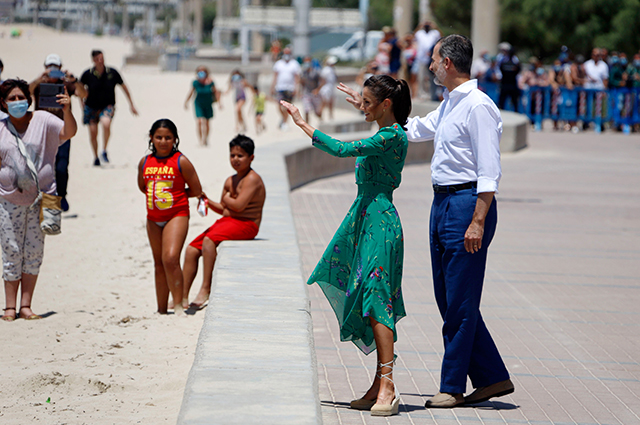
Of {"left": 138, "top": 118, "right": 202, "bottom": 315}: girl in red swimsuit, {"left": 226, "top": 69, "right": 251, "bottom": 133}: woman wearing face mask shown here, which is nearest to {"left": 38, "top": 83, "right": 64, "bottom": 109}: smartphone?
{"left": 138, "top": 118, "right": 202, "bottom": 315}: girl in red swimsuit

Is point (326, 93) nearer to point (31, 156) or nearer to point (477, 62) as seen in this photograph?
point (477, 62)

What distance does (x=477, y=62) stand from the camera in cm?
2653

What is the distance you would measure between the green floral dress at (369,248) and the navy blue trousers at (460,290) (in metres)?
0.22

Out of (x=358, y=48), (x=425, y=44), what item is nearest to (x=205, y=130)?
(x=425, y=44)

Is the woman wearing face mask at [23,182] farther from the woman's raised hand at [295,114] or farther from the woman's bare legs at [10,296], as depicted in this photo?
the woman's raised hand at [295,114]

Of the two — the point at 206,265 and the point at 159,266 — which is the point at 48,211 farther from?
the point at 206,265

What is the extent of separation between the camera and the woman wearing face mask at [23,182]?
6.37 m

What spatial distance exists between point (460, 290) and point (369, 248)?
0.50 metres

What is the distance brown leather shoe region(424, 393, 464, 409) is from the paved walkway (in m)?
0.04

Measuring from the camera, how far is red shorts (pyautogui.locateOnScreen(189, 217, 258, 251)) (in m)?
6.89

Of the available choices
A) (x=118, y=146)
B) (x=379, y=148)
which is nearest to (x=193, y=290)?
(x=379, y=148)

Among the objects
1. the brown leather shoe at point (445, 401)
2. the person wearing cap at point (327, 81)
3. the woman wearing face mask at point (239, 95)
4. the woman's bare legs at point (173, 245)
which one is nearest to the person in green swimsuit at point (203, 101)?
the woman wearing face mask at point (239, 95)

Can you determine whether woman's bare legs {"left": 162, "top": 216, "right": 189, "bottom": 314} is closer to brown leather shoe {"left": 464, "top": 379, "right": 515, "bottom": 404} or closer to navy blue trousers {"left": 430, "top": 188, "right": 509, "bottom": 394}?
navy blue trousers {"left": 430, "top": 188, "right": 509, "bottom": 394}

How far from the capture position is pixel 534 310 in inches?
273
